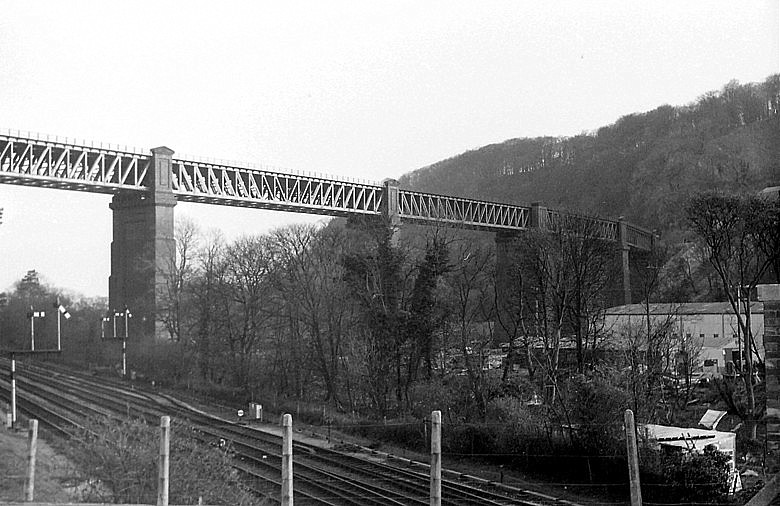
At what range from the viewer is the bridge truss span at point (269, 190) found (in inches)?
408

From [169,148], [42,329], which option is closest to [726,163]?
[169,148]

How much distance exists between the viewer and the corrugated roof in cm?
1317

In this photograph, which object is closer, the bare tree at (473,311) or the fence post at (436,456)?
the fence post at (436,456)

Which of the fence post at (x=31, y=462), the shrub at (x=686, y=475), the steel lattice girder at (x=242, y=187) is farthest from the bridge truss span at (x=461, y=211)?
the fence post at (x=31, y=462)

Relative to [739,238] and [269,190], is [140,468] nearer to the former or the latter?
[269,190]

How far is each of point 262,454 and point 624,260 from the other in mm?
14851

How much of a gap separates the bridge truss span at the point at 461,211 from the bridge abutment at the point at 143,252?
6.24 meters

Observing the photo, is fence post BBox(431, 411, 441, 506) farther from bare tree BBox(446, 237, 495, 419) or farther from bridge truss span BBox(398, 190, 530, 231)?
bridge truss span BBox(398, 190, 530, 231)

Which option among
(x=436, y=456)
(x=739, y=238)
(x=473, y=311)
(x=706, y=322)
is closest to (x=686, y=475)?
(x=436, y=456)

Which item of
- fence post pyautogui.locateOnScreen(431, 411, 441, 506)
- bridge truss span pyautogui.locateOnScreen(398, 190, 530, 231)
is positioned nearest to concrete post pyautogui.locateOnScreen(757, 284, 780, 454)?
fence post pyautogui.locateOnScreen(431, 411, 441, 506)

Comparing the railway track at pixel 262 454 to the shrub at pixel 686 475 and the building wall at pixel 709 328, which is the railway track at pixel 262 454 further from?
the building wall at pixel 709 328

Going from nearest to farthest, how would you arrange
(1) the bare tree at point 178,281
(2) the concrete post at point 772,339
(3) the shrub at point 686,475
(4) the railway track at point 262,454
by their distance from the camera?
1. (2) the concrete post at point 772,339
2. (4) the railway track at point 262,454
3. (3) the shrub at point 686,475
4. (1) the bare tree at point 178,281

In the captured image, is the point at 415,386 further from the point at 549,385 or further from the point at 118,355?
the point at 118,355

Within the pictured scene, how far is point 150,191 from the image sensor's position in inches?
371
